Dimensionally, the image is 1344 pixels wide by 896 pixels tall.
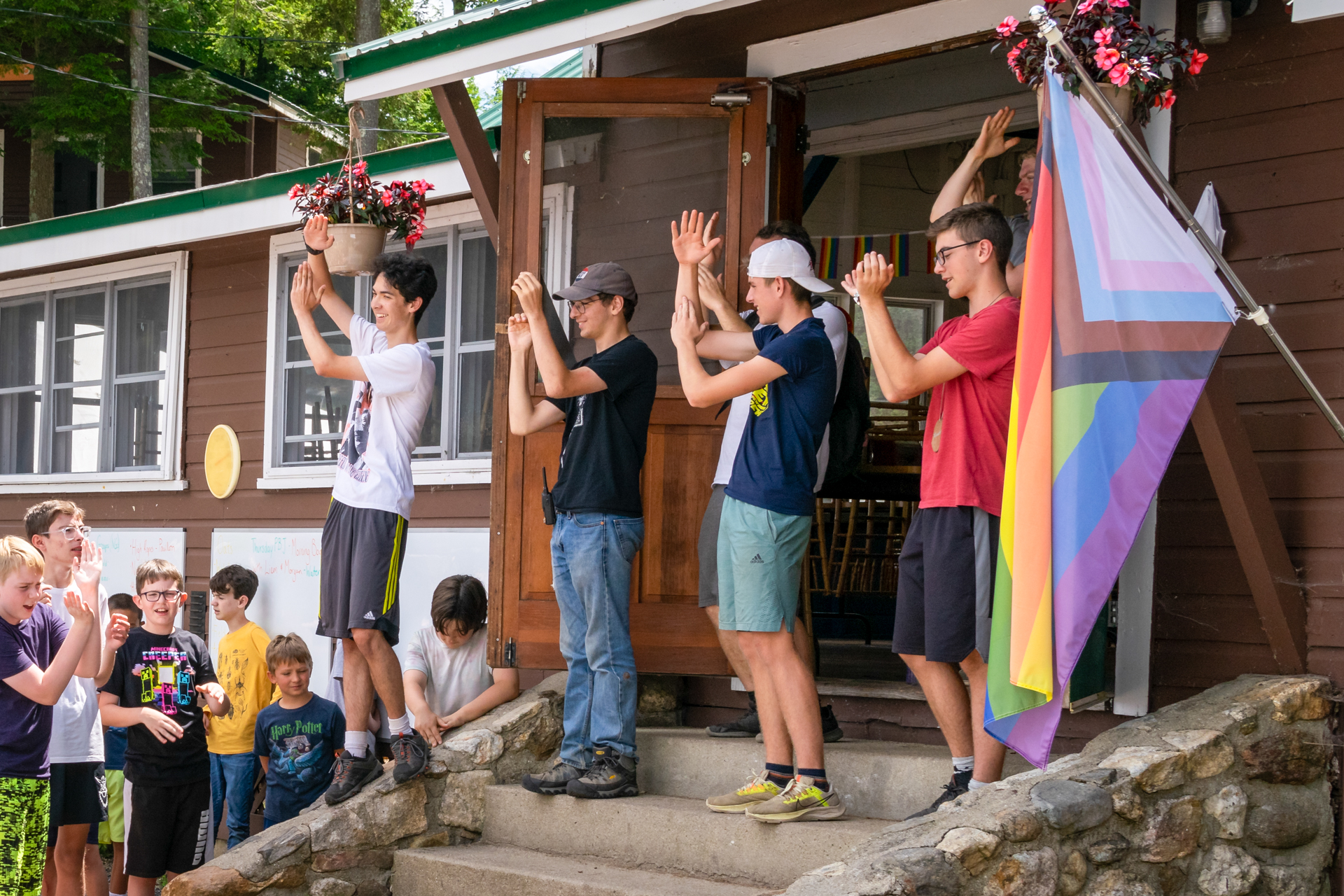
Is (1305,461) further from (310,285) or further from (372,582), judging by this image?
(310,285)

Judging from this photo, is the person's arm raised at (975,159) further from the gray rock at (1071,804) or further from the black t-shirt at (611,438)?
the gray rock at (1071,804)

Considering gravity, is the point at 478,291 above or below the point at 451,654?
above

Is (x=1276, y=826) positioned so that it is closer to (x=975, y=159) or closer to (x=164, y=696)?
(x=975, y=159)

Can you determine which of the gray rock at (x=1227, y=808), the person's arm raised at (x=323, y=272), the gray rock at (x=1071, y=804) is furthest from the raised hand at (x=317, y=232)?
the gray rock at (x=1227, y=808)

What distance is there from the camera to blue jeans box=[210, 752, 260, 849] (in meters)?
6.21

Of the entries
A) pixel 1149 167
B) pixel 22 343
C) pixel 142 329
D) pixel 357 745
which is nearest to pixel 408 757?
pixel 357 745

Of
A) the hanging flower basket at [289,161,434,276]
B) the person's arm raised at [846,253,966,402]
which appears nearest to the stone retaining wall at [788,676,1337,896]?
the person's arm raised at [846,253,966,402]

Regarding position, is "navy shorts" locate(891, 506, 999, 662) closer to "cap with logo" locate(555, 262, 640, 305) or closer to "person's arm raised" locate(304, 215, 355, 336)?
"cap with logo" locate(555, 262, 640, 305)

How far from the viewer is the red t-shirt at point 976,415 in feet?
12.0

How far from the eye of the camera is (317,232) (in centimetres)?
516

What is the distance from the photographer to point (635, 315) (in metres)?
5.56

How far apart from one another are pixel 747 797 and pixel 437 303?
393cm

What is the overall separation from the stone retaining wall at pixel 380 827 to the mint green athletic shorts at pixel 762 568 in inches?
49.8

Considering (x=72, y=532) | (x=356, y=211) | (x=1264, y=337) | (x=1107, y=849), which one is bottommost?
(x=1107, y=849)
